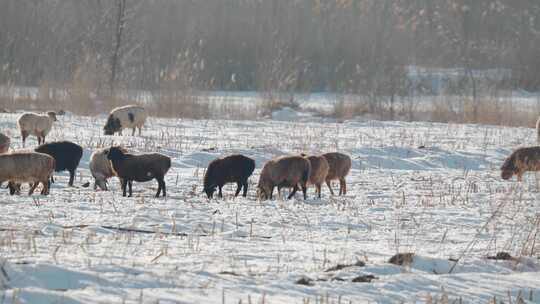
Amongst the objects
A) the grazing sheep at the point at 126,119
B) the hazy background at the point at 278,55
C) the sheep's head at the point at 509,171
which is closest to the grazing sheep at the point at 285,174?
the sheep's head at the point at 509,171

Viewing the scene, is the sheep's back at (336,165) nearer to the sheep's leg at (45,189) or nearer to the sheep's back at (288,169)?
the sheep's back at (288,169)

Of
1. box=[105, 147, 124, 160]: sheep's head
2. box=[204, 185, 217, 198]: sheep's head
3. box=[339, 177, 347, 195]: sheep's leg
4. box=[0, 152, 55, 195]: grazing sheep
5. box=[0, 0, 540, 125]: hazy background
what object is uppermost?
box=[0, 0, 540, 125]: hazy background

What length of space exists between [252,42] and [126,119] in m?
19.8

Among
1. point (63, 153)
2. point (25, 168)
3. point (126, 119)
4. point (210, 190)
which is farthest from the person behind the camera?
point (126, 119)

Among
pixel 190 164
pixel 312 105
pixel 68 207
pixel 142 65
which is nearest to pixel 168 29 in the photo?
pixel 142 65

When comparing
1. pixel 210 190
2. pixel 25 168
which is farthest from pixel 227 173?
pixel 25 168

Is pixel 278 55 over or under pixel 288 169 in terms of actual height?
over

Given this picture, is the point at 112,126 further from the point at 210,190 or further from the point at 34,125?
the point at 210,190

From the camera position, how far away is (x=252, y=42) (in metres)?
43.4

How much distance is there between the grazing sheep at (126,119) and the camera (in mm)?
23969

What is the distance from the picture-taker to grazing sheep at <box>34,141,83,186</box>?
1487 cm

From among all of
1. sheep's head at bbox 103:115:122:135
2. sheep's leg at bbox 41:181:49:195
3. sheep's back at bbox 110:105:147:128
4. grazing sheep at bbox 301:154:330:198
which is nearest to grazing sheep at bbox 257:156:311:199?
grazing sheep at bbox 301:154:330:198

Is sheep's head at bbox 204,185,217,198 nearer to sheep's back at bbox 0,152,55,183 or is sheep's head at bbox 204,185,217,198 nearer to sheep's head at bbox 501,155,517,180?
sheep's back at bbox 0,152,55,183

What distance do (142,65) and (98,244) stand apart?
29.2m
